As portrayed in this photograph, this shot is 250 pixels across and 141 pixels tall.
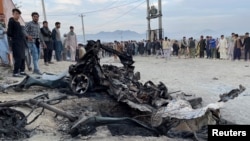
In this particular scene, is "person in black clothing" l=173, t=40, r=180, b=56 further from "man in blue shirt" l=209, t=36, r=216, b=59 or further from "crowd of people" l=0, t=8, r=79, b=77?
"crowd of people" l=0, t=8, r=79, b=77

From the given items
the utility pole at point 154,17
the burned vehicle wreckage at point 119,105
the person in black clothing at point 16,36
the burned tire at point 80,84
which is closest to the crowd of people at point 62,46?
the person in black clothing at point 16,36

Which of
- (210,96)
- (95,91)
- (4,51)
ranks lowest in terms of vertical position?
(210,96)

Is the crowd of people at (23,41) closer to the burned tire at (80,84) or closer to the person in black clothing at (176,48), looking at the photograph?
the burned tire at (80,84)

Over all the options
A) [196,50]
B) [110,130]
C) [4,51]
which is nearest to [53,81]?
[110,130]

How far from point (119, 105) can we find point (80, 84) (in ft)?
3.45

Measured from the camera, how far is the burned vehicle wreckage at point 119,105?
4.95 meters

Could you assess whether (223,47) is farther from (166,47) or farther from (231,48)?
(166,47)

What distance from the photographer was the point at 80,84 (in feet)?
23.1

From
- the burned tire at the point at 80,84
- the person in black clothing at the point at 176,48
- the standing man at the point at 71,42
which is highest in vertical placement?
the standing man at the point at 71,42

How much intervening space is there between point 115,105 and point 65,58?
35.7 ft

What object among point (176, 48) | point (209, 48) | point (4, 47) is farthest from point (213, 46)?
point (4, 47)

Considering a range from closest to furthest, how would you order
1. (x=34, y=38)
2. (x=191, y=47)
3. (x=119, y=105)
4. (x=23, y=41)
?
(x=119, y=105)
(x=23, y=41)
(x=34, y=38)
(x=191, y=47)

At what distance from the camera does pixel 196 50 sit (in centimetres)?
2467

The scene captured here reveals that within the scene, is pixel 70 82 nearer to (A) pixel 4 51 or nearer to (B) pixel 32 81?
(B) pixel 32 81
